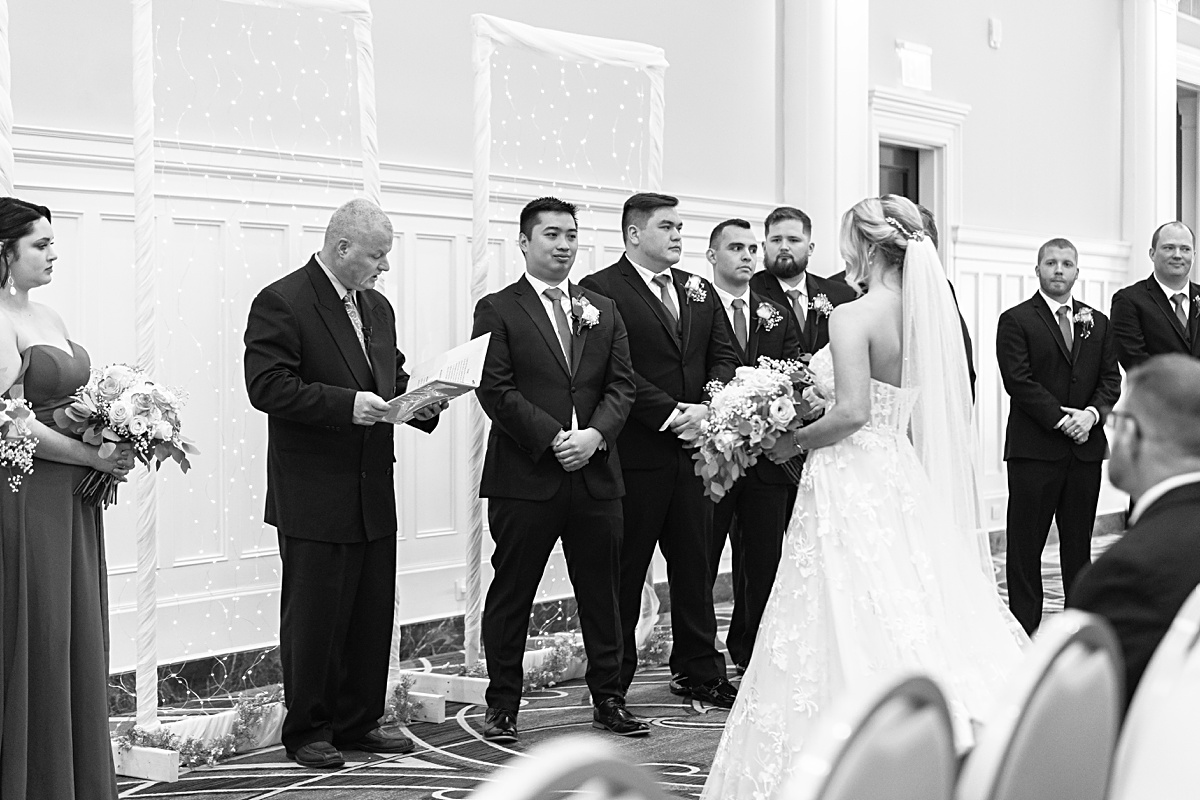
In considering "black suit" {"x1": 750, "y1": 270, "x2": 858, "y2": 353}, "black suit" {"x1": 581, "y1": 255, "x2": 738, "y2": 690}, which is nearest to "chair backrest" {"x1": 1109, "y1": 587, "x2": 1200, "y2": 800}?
"black suit" {"x1": 581, "y1": 255, "x2": 738, "y2": 690}

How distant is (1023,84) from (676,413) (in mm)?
6483

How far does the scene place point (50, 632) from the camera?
11.9 ft

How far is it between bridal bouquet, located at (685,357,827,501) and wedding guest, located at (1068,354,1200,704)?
2320 millimetres

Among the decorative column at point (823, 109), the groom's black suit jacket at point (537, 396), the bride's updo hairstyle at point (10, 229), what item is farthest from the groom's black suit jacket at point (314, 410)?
the decorative column at point (823, 109)

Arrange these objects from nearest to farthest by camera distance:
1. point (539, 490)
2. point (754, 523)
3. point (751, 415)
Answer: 1. point (751, 415)
2. point (539, 490)
3. point (754, 523)

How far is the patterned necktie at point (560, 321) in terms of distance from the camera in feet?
16.9

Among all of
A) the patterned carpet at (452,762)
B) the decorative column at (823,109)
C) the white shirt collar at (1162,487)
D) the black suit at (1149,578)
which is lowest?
the patterned carpet at (452,762)

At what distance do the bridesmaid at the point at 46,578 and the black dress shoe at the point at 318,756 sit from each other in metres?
0.95

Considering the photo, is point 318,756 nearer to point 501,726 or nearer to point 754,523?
point 501,726

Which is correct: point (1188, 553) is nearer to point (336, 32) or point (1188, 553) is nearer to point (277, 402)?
point (277, 402)

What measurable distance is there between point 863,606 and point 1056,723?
7.30 feet

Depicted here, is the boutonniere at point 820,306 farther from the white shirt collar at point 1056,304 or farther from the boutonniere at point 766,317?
the white shirt collar at point 1056,304

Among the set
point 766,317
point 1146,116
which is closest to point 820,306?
point 766,317

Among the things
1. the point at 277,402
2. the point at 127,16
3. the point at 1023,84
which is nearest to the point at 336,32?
the point at 127,16
